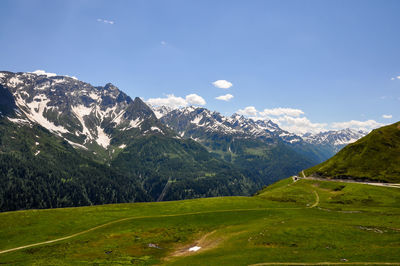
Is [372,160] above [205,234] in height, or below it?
above

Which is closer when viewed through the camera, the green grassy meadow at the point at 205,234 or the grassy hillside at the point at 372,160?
the green grassy meadow at the point at 205,234

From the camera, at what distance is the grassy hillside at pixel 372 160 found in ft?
459

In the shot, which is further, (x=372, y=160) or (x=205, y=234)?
(x=372, y=160)

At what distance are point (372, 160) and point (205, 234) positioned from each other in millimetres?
150494

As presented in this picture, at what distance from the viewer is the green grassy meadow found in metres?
40.0

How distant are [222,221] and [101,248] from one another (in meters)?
35.5

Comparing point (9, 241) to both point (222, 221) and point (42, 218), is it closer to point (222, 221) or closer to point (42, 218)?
point (42, 218)

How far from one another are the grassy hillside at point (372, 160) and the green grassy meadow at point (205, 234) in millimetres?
47451

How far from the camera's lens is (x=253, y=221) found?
67.4 meters

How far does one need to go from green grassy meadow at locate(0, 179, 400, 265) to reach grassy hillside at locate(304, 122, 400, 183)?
47.5 m

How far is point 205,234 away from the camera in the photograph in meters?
61.9

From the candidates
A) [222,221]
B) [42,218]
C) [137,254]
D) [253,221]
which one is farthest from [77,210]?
[253,221]

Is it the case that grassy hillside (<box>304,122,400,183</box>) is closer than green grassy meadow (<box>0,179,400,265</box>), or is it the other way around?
green grassy meadow (<box>0,179,400,265</box>)

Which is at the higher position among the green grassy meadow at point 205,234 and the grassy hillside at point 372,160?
the grassy hillside at point 372,160
